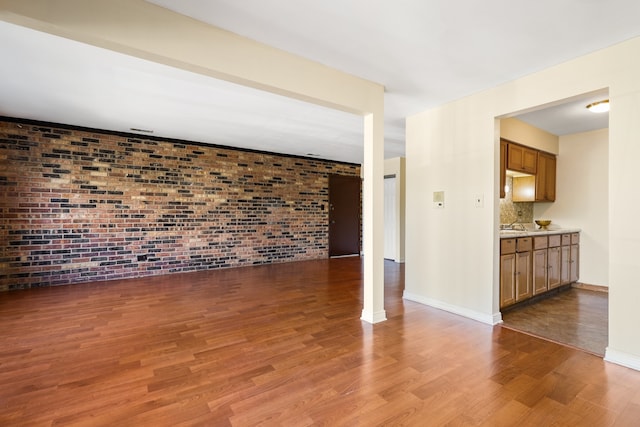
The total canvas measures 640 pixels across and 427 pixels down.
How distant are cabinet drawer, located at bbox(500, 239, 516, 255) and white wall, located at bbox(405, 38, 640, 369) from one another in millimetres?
222

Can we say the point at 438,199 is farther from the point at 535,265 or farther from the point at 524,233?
the point at 535,265

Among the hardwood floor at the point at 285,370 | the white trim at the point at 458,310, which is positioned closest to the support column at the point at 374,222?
the hardwood floor at the point at 285,370

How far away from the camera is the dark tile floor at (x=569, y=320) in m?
2.72

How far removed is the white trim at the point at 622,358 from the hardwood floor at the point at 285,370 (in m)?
0.07

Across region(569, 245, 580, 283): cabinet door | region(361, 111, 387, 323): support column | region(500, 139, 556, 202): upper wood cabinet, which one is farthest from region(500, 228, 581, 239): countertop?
region(361, 111, 387, 323): support column

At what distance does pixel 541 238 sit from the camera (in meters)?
3.92

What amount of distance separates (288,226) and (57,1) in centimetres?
538

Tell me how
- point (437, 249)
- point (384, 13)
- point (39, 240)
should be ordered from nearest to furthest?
1. point (384, 13)
2. point (437, 249)
3. point (39, 240)

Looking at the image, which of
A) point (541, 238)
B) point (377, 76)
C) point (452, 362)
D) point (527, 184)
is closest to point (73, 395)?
point (452, 362)

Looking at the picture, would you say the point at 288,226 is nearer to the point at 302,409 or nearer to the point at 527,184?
the point at 527,184

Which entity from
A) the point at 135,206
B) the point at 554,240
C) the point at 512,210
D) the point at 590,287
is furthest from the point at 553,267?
the point at 135,206

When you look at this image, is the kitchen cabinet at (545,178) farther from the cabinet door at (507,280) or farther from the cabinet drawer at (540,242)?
the cabinet door at (507,280)

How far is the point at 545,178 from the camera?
480 centimetres

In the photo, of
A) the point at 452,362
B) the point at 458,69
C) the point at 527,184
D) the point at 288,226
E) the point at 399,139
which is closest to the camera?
the point at 452,362
